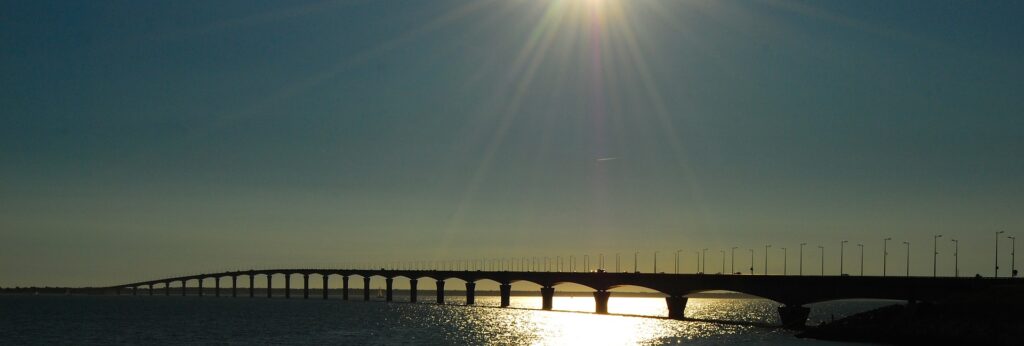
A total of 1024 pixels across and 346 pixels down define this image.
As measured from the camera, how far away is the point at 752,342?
343 feet

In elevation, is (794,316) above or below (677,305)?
above

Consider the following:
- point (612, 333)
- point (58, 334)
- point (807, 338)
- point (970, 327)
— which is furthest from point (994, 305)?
point (58, 334)

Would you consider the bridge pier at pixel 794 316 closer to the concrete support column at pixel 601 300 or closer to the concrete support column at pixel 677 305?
the concrete support column at pixel 677 305

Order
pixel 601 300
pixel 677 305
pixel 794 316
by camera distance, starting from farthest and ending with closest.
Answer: pixel 601 300 → pixel 677 305 → pixel 794 316

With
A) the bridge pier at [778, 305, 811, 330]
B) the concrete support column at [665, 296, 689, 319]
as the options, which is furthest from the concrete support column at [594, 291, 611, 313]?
the bridge pier at [778, 305, 811, 330]

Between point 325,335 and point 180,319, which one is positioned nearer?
point 325,335

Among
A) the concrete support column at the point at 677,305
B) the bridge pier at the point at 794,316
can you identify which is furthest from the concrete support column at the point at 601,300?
the bridge pier at the point at 794,316

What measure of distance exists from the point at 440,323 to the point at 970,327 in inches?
2806

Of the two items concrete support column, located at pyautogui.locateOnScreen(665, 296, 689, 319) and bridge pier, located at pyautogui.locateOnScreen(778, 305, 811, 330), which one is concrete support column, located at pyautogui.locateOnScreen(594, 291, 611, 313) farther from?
bridge pier, located at pyautogui.locateOnScreen(778, 305, 811, 330)

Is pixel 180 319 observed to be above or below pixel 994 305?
below

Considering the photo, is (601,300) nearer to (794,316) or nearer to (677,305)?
(677,305)

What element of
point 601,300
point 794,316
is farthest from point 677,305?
point 794,316

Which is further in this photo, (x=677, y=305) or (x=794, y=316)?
(x=677, y=305)

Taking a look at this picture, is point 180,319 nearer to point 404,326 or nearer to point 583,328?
point 404,326
